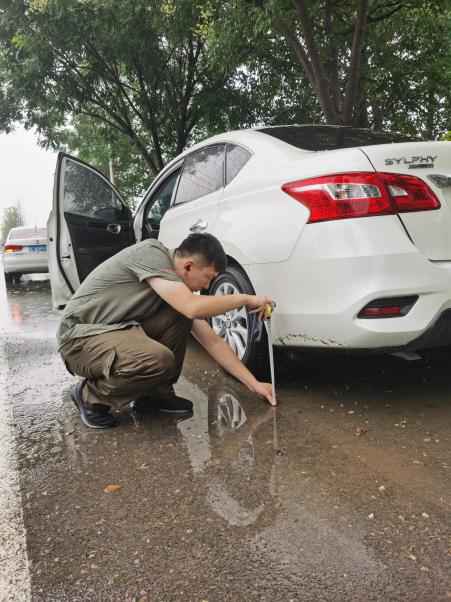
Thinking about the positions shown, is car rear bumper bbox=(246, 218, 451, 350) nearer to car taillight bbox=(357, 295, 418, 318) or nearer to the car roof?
car taillight bbox=(357, 295, 418, 318)

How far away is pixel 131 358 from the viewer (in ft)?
9.76

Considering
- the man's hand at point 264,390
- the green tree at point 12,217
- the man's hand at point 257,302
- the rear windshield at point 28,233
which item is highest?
the man's hand at point 257,302

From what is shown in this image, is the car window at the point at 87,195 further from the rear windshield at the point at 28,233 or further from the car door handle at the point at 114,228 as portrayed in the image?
the rear windshield at the point at 28,233

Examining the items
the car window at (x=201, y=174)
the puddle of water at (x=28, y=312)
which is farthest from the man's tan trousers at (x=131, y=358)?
the puddle of water at (x=28, y=312)

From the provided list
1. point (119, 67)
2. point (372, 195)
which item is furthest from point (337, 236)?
point (119, 67)

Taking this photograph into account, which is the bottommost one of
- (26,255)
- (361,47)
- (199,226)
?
(26,255)

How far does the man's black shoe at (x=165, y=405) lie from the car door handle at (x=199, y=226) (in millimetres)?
1220

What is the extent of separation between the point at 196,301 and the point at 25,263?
412 inches

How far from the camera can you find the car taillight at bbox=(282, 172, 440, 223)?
2770mm

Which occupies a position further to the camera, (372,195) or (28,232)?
(28,232)

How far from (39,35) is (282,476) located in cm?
1276

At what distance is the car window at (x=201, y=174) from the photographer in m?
4.04

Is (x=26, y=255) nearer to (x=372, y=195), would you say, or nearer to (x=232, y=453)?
(x=232, y=453)

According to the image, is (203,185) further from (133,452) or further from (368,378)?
(133,452)
